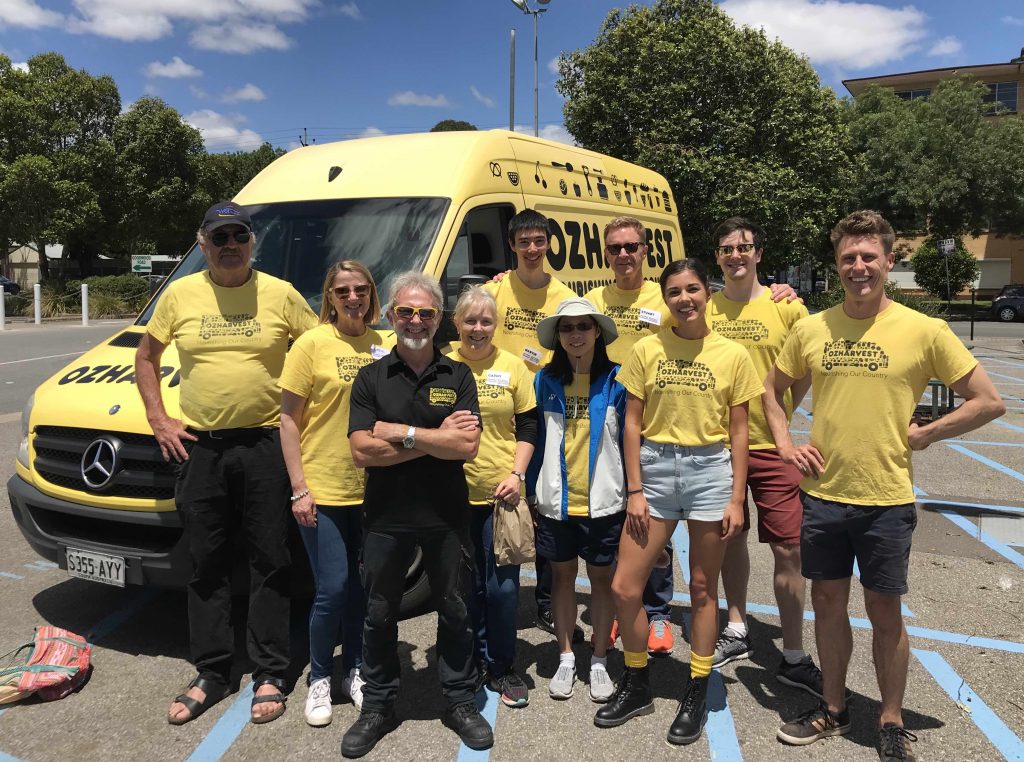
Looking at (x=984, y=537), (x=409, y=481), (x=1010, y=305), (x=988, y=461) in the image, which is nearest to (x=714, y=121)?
(x=988, y=461)

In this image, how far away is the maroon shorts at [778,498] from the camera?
3.41m

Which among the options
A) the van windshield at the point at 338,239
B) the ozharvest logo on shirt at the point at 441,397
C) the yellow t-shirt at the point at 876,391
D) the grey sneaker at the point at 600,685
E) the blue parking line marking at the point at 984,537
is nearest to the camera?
the yellow t-shirt at the point at 876,391

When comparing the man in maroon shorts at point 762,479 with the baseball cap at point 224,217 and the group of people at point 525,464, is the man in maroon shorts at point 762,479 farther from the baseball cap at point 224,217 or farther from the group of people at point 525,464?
the baseball cap at point 224,217

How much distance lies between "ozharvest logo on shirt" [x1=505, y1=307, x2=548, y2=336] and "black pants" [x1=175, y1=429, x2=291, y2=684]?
4.46ft

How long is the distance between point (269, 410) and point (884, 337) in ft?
8.23

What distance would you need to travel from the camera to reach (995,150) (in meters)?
30.5

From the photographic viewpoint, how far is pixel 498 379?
3.18 m

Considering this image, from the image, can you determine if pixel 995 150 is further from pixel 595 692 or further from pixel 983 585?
pixel 595 692

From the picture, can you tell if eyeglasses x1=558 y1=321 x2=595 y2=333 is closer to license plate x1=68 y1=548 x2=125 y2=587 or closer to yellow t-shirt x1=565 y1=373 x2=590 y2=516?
yellow t-shirt x1=565 y1=373 x2=590 y2=516

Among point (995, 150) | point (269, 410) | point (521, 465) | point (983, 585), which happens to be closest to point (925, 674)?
point (983, 585)

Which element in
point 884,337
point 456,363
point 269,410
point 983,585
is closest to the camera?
point 884,337

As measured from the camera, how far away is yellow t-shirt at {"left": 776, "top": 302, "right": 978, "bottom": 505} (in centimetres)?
273

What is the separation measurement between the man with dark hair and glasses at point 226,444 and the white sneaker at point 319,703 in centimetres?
16

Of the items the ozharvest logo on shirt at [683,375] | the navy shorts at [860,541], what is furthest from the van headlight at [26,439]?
the navy shorts at [860,541]
